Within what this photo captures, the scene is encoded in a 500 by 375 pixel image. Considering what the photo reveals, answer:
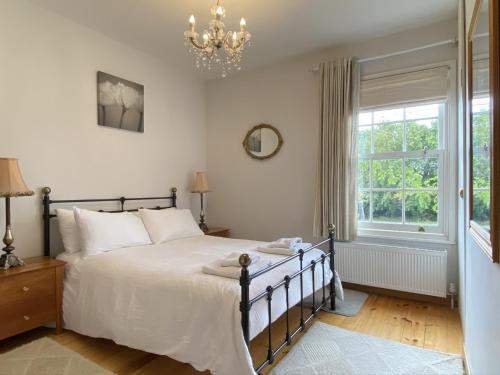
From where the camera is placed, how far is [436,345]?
228cm

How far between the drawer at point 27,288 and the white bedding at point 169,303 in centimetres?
13

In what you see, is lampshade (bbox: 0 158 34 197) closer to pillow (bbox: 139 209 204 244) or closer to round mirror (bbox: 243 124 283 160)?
pillow (bbox: 139 209 204 244)

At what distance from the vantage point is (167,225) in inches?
127

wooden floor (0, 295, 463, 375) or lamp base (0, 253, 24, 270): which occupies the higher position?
lamp base (0, 253, 24, 270)

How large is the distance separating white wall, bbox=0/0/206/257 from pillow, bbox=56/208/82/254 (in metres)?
0.24

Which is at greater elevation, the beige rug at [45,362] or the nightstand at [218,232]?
the nightstand at [218,232]

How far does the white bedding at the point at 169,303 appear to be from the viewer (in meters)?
1.68

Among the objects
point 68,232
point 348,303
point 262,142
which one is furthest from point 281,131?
point 68,232

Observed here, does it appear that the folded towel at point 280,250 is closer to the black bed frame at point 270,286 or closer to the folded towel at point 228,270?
the black bed frame at point 270,286

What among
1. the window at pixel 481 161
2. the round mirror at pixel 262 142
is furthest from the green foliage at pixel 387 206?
the window at pixel 481 161

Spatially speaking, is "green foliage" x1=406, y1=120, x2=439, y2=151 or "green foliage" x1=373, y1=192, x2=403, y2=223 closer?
"green foliage" x1=406, y1=120, x2=439, y2=151

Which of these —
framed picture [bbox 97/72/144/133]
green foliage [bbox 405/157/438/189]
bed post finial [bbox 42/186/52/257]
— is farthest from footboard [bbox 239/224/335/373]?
framed picture [bbox 97/72/144/133]

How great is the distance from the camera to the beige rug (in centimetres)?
194

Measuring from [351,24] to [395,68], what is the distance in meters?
0.67
